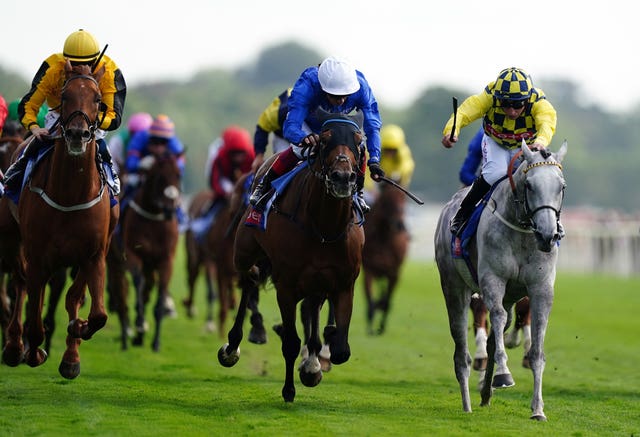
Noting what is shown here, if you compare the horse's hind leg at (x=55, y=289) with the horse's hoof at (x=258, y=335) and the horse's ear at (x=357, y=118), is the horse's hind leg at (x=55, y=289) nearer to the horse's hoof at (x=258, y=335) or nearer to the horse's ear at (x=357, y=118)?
the horse's hoof at (x=258, y=335)

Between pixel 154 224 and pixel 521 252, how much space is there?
7.26 m

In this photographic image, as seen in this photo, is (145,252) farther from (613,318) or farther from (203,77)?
(203,77)

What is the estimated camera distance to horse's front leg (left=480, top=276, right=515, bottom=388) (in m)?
9.18

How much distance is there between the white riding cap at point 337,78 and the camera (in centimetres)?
991

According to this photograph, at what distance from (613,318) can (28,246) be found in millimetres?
12688

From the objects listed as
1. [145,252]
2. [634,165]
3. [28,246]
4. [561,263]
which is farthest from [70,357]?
[634,165]

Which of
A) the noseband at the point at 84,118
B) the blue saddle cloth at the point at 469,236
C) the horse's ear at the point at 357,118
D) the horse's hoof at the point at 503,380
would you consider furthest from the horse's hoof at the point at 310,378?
the noseband at the point at 84,118

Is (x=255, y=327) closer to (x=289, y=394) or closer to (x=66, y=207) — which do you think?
(x=289, y=394)

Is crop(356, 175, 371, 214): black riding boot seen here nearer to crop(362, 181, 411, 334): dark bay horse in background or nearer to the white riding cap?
the white riding cap

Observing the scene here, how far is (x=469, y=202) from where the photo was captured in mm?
10227

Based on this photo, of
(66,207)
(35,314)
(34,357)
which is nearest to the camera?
(66,207)

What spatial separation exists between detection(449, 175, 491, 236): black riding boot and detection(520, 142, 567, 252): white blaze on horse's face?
104 centimetres

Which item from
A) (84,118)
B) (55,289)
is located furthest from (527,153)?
(55,289)

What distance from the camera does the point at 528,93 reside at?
10.1m
